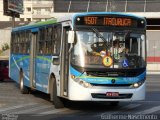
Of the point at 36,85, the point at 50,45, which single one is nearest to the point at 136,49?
the point at 50,45

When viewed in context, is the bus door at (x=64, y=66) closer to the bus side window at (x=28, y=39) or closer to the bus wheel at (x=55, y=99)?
the bus wheel at (x=55, y=99)

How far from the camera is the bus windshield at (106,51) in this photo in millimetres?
14625

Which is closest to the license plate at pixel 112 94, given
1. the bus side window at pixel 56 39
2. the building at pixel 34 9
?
the bus side window at pixel 56 39

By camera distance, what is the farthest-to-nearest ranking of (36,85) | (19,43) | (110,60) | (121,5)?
(121,5)
(19,43)
(36,85)
(110,60)

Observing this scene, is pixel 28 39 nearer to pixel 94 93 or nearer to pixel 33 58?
pixel 33 58

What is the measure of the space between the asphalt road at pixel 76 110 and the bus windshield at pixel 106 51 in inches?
53.1

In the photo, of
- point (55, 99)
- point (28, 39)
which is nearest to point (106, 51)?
point (55, 99)

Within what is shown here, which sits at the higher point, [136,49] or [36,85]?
[136,49]

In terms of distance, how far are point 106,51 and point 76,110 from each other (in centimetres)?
218

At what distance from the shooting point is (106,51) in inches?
579

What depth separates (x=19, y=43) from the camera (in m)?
22.5

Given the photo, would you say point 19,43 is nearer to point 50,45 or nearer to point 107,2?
point 50,45

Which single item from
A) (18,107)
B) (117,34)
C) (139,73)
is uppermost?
(117,34)

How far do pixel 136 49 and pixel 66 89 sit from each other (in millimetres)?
2267
